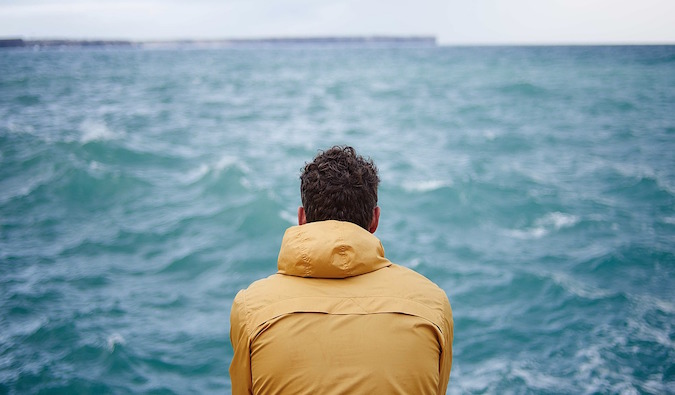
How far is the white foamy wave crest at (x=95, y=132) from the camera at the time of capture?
17.3m

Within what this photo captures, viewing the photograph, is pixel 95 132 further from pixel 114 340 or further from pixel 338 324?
pixel 338 324

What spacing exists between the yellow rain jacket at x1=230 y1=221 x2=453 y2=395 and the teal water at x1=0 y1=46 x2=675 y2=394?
4808mm

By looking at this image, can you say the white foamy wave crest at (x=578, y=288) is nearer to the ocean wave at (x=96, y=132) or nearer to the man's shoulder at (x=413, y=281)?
the man's shoulder at (x=413, y=281)

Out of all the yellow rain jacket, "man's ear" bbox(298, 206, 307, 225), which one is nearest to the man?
the yellow rain jacket

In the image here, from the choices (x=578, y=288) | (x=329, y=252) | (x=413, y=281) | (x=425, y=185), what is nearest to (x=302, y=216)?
(x=329, y=252)

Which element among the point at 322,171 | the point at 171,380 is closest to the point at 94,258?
the point at 171,380

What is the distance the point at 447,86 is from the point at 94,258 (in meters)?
37.1

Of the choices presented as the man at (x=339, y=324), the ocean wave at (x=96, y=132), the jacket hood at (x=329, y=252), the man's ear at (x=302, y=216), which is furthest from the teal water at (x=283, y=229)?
the jacket hood at (x=329, y=252)

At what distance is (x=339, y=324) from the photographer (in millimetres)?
1651

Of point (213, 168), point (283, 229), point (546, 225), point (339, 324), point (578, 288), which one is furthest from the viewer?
point (213, 168)

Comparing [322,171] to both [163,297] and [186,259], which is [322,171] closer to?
[163,297]

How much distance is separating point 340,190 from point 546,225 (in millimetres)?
10251

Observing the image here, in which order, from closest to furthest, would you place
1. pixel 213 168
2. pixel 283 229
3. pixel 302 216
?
pixel 302 216, pixel 283 229, pixel 213 168

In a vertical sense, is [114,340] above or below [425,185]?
below
